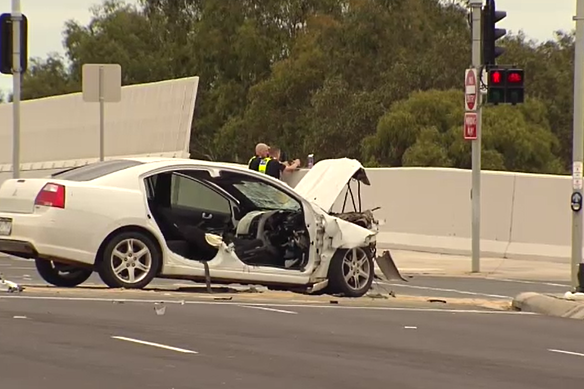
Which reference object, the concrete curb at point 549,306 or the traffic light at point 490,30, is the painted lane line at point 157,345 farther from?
the traffic light at point 490,30

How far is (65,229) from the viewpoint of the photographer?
14.6 meters

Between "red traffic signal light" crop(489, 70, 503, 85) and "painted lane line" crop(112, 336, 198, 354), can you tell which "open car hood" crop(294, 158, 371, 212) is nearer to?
"painted lane line" crop(112, 336, 198, 354)

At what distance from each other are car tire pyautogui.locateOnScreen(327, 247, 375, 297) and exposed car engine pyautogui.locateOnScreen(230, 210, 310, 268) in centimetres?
37

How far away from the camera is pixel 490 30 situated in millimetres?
22281

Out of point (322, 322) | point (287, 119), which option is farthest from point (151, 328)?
point (287, 119)

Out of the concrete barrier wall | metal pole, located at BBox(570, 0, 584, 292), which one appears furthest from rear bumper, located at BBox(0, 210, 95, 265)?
the concrete barrier wall

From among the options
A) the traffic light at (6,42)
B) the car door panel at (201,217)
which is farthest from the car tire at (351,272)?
the traffic light at (6,42)

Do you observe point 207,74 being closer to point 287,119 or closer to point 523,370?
point 287,119

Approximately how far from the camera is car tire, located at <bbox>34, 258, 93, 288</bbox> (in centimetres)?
1591

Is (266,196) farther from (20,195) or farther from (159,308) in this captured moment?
(159,308)

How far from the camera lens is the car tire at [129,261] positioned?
14.7 metres

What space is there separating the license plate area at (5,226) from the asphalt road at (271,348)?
85 cm

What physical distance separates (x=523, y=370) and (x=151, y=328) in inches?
127

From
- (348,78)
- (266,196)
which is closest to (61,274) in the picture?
(266,196)
